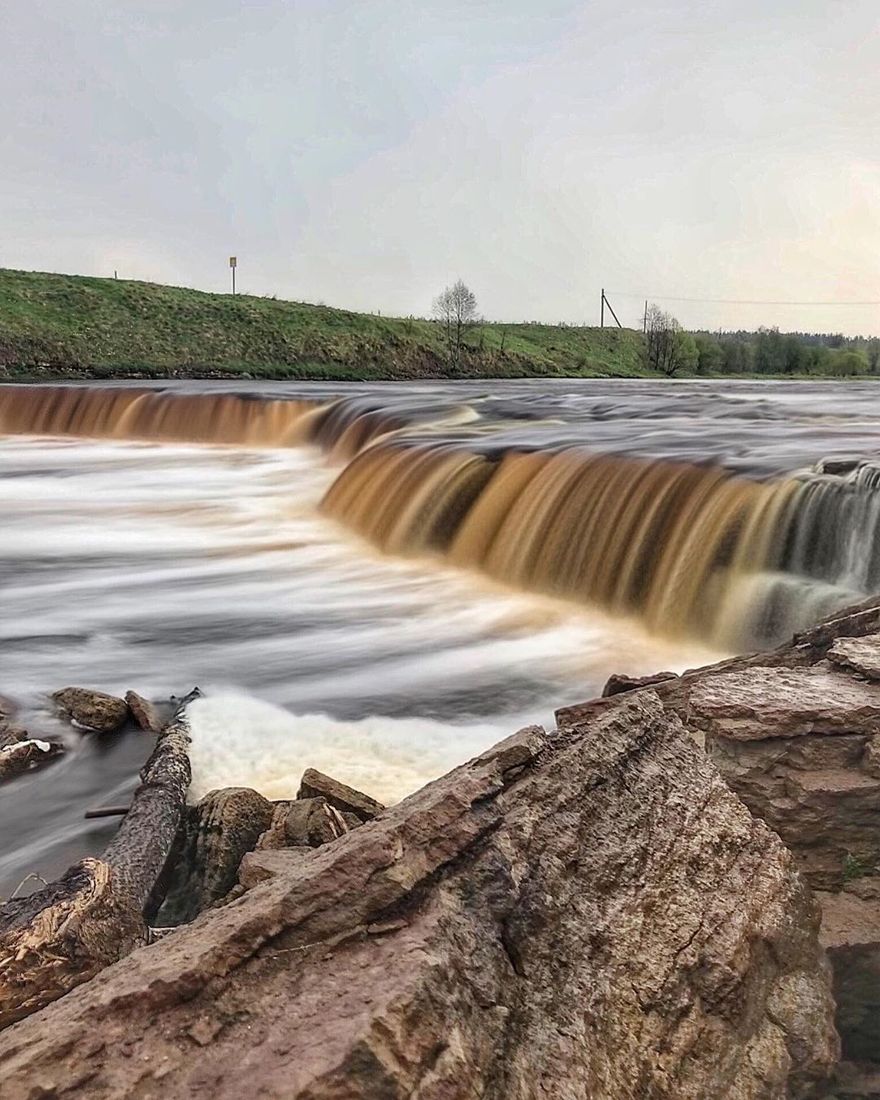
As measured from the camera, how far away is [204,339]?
42781 millimetres

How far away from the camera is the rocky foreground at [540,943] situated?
5.08 ft

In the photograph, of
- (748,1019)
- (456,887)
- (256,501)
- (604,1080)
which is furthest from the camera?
(256,501)

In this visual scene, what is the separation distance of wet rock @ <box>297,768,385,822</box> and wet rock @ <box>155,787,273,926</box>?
176 mm

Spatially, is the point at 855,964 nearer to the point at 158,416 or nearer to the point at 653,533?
the point at 653,533

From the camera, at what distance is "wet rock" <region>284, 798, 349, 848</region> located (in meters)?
3.41

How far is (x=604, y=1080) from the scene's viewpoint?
1.72m

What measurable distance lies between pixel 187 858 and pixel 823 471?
24.4 ft

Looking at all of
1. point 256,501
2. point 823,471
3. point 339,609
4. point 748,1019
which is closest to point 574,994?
point 748,1019

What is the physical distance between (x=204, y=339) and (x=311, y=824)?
1656 inches

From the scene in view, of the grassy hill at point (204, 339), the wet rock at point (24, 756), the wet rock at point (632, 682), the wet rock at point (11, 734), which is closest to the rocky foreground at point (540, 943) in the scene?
the wet rock at point (632, 682)

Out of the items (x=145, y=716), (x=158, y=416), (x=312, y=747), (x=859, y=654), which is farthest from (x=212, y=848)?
(x=158, y=416)

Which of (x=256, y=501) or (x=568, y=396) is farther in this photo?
(x=568, y=396)

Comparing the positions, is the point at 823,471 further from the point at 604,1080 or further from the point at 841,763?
the point at 604,1080

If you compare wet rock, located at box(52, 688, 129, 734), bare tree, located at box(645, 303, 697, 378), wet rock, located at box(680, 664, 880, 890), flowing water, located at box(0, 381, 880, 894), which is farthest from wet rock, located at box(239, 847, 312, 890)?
bare tree, located at box(645, 303, 697, 378)
